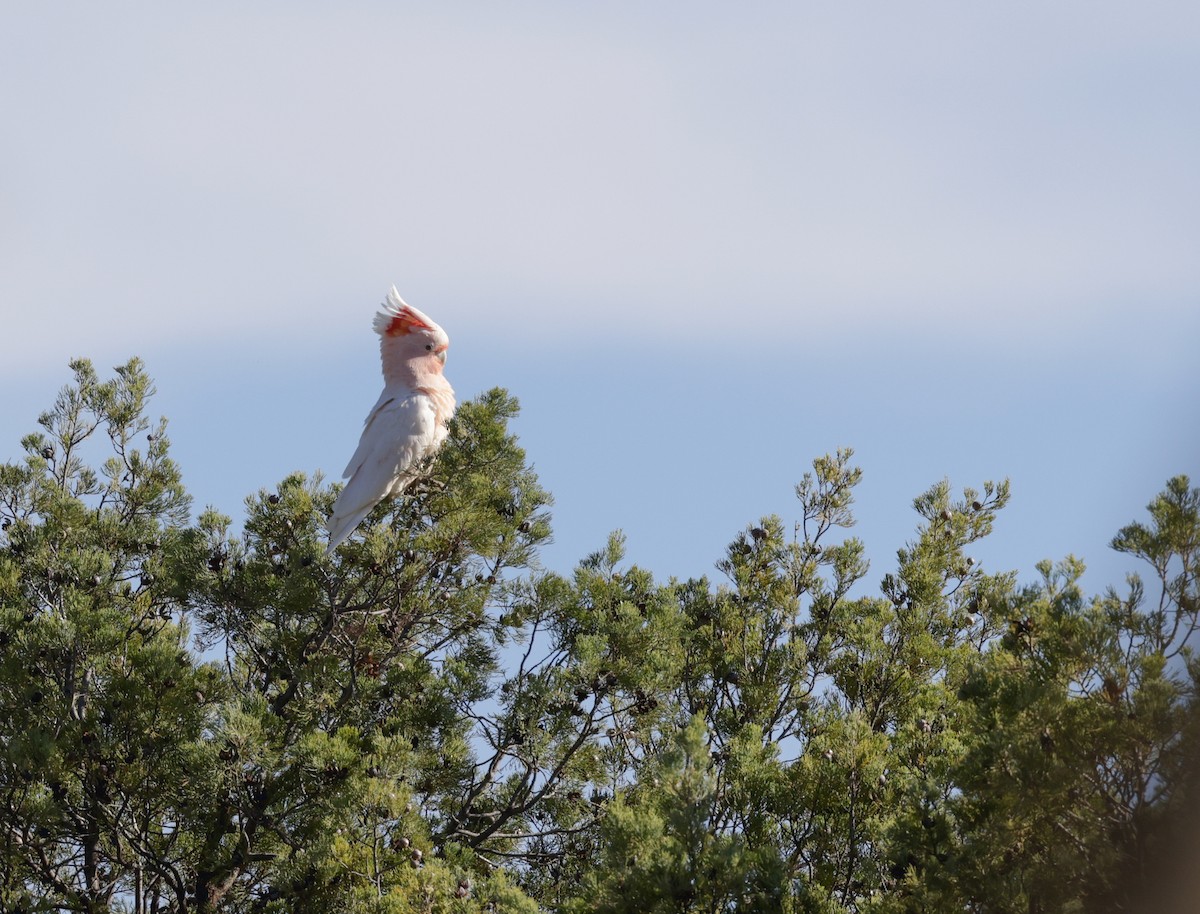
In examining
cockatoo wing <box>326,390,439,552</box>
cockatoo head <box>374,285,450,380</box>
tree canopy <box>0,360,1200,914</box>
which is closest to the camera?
tree canopy <box>0,360,1200,914</box>

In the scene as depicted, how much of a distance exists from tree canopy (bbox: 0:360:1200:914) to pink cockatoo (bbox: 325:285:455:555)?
164 mm

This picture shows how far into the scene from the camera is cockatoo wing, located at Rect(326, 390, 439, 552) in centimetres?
717

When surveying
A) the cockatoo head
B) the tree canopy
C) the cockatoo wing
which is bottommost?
the tree canopy

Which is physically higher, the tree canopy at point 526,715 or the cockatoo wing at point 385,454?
the cockatoo wing at point 385,454

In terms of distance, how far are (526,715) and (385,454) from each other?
1697 millimetres

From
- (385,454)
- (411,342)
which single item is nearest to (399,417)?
(385,454)

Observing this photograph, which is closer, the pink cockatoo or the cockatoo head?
the pink cockatoo

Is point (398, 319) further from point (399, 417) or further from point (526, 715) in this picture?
point (526, 715)

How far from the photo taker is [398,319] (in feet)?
27.3

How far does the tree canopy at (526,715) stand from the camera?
14.5 ft

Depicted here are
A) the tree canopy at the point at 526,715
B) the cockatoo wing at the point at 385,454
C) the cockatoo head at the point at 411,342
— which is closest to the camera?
the tree canopy at the point at 526,715

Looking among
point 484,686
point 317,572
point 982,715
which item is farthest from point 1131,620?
point 317,572

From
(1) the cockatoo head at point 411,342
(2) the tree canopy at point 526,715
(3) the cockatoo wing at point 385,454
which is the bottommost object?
(2) the tree canopy at point 526,715

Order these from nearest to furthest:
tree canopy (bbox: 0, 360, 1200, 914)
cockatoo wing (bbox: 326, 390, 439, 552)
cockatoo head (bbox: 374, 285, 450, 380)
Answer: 1. tree canopy (bbox: 0, 360, 1200, 914)
2. cockatoo wing (bbox: 326, 390, 439, 552)
3. cockatoo head (bbox: 374, 285, 450, 380)
